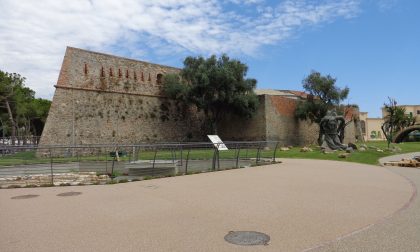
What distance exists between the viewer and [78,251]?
412cm

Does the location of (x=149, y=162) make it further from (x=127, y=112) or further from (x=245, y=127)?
(x=245, y=127)

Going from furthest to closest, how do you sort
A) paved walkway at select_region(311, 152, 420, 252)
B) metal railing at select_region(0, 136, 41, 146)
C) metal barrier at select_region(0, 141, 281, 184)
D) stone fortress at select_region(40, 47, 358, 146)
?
metal railing at select_region(0, 136, 41, 146) < stone fortress at select_region(40, 47, 358, 146) < metal barrier at select_region(0, 141, 281, 184) < paved walkway at select_region(311, 152, 420, 252)

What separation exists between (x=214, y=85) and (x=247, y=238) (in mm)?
25659

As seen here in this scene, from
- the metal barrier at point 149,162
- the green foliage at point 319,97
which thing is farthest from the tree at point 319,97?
the metal barrier at point 149,162

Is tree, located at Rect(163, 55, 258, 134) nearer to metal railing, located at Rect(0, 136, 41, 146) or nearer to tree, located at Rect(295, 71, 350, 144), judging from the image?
tree, located at Rect(295, 71, 350, 144)

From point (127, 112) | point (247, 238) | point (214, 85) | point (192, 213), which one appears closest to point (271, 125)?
point (214, 85)

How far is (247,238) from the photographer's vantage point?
180 inches

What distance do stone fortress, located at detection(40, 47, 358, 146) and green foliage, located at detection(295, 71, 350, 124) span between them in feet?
5.17

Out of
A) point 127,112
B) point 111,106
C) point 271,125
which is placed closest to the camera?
point 111,106

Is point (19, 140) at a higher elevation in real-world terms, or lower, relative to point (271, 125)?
lower

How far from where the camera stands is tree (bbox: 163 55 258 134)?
96.7 ft

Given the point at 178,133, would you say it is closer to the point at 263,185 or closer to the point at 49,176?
the point at 49,176

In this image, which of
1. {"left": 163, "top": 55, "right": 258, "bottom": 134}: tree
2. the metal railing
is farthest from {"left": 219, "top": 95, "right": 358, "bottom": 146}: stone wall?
the metal railing

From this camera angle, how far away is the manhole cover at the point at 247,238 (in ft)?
14.5
